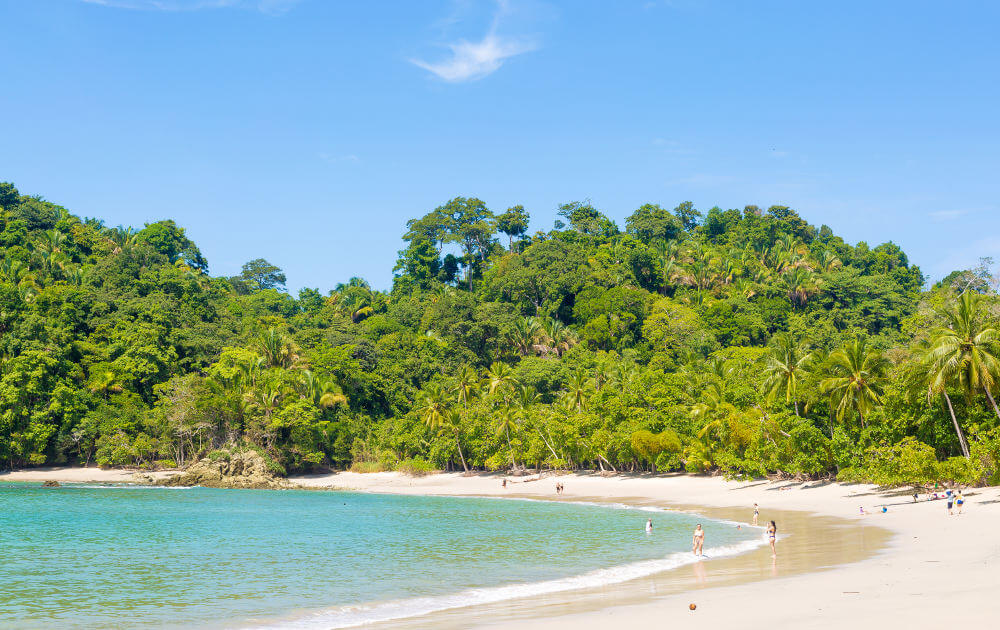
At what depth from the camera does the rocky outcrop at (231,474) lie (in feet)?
216

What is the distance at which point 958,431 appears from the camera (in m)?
32.5

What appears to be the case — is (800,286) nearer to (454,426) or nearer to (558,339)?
(558,339)

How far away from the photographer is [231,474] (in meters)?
67.1

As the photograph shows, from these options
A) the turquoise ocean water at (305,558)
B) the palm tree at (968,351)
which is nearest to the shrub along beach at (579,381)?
the palm tree at (968,351)

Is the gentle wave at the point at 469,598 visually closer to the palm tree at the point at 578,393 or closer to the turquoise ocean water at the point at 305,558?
the turquoise ocean water at the point at 305,558

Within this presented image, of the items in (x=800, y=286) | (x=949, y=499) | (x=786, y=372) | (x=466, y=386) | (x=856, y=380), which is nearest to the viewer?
(x=949, y=499)

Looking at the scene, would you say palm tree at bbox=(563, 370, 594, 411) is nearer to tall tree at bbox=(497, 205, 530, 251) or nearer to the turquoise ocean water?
the turquoise ocean water

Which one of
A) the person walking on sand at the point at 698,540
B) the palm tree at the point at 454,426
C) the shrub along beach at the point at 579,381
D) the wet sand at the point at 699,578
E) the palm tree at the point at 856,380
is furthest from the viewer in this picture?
the palm tree at the point at 454,426

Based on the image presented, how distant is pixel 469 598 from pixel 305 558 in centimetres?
1089

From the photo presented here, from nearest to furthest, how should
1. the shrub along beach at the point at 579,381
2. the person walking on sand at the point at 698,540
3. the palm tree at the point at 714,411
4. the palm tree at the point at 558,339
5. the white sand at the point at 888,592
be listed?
the white sand at the point at 888,592
the person walking on sand at the point at 698,540
the shrub along beach at the point at 579,381
the palm tree at the point at 714,411
the palm tree at the point at 558,339

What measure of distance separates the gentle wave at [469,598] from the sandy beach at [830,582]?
33.1 inches

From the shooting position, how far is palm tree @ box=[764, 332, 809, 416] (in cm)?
4403

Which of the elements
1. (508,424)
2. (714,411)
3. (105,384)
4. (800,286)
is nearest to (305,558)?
(714,411)

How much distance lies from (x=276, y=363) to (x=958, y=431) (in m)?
60.9
